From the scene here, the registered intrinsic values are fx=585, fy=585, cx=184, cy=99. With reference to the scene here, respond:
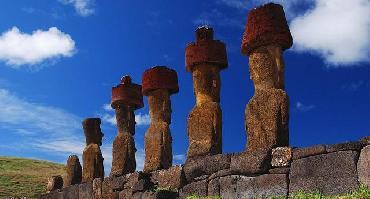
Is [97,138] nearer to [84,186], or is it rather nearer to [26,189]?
[84,186]

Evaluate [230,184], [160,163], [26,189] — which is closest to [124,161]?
[160,163]

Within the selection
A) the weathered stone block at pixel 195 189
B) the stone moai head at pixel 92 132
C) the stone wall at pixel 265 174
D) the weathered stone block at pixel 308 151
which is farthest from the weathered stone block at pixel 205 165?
the stone moai head at pixel 92 132

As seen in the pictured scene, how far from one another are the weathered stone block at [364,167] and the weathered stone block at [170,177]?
4249mm

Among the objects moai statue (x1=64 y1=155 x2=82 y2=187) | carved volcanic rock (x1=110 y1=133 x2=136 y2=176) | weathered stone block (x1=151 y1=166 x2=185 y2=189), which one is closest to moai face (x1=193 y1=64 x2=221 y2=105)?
weathered stone block (x1=151 y1=166 x2=185 y2=189)

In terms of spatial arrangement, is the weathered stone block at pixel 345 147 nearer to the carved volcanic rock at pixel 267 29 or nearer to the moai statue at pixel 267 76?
the moai statue at pixel 267 76

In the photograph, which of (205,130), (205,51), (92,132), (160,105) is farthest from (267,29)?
(92,132)

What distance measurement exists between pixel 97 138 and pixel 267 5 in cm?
770

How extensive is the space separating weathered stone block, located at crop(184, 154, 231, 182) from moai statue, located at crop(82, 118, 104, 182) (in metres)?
5.02

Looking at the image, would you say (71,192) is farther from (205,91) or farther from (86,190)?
(205,91)

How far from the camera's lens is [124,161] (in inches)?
581

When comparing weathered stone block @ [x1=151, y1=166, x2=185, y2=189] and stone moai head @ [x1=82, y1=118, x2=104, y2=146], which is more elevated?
stone moai head @ [x1=82, y1=118, x2=104, y2=146]

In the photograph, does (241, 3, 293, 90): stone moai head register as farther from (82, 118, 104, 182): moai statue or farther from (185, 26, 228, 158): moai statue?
(82, 118, 104, 182): moai statue

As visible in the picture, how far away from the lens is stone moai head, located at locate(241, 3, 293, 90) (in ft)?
34.7

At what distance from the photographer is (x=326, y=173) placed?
347 inches
